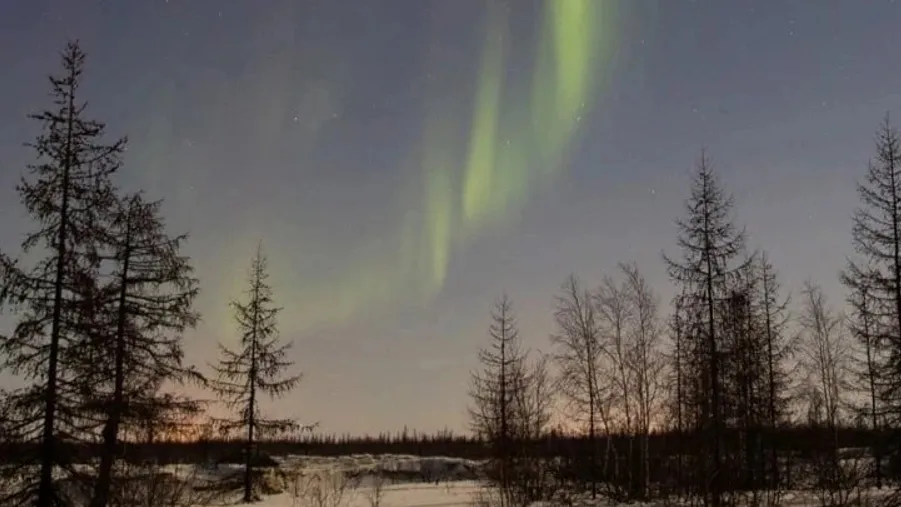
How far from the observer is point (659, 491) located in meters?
40.7

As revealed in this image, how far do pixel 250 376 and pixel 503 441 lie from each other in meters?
13.4

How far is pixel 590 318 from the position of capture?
45344 millimetres

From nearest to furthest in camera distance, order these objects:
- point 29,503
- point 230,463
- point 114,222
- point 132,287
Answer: point 29,503 → point 114,222 → point 132,287 → point 230,463

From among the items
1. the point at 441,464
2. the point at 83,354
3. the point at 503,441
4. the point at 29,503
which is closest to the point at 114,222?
the point at 83,354

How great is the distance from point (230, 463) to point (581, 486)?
67.4ft

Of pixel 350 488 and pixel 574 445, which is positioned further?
pixel 574 445

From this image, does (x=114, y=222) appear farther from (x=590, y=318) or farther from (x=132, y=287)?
(x=590, y=318)

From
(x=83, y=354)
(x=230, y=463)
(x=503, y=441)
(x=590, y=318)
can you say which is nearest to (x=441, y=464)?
(x=230, y=463)

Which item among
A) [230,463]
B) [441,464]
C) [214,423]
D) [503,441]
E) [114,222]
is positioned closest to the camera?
[114,222]

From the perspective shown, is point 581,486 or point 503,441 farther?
point 581,486

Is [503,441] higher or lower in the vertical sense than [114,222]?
lower

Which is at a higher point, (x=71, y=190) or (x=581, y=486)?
(x=71, y=190)

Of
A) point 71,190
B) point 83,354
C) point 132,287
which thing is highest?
point 71,190

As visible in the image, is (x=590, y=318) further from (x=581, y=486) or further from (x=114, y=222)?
(x=114, y=222)
